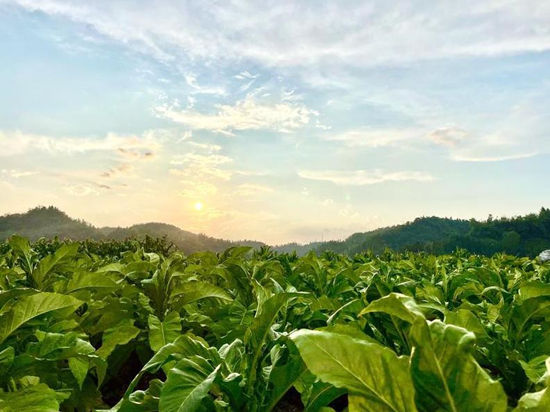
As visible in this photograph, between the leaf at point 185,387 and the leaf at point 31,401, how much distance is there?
0.63 metres

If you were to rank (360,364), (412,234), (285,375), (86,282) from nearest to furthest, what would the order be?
(360,364) < (285,375) < (86,282) < (412,234)

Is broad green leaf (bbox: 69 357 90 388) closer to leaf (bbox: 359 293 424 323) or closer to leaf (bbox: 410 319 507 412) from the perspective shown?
leaf (bbox: 359 293 424 323)

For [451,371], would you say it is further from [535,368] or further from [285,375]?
[535,368]

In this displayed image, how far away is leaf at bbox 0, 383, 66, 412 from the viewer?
191 centimetres

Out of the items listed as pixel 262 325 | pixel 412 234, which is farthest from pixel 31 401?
pixel 412 234

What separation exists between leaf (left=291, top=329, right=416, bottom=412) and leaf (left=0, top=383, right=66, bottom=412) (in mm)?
1291

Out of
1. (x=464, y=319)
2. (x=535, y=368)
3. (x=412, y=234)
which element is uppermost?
(x=412, y=234)

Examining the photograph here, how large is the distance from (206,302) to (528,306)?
250cm

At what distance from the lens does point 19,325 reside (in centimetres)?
226

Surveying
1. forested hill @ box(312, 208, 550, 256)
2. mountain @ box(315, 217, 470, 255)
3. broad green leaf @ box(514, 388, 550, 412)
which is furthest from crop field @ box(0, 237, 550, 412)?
mountain @ box(315, 217, 470, 255)

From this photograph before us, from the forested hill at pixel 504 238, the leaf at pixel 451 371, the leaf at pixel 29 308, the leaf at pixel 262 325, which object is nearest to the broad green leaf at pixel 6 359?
the leaf at pixel 29 308

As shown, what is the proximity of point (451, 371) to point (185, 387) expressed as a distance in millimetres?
884

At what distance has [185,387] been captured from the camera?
1609 millimetres

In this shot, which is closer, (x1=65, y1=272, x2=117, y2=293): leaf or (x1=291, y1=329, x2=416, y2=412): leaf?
(x1=291, y1=329, x2=416, y2=412): leaf
